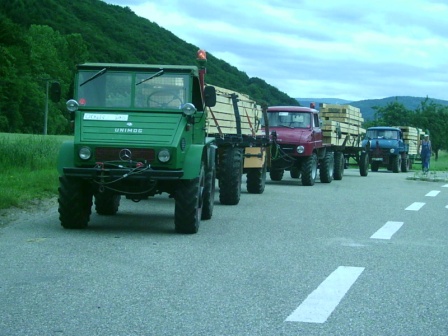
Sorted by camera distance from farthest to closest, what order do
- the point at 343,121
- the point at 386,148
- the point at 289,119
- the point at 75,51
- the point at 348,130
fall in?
the point at 75,51 → the point at 386,148 → the point at 343,121 → the point at 348,130 → the point at 289,119

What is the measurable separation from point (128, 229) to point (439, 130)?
87562 millimetres

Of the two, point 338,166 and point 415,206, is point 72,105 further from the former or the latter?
point 338,166

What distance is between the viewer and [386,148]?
44.3m

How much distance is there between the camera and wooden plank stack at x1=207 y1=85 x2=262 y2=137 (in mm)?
17984

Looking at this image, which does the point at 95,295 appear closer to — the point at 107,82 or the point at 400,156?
the point at 107,82

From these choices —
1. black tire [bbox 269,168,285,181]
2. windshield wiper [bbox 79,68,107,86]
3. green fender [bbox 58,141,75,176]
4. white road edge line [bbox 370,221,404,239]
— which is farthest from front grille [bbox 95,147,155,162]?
black tire [bbox 269,168,285,181]

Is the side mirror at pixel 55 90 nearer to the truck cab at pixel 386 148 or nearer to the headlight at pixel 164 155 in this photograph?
the headlight at pixel 164 155

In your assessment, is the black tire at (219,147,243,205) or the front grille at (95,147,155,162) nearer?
the front grille at (95,147,155,162)

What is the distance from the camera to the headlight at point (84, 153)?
1198 centimetres

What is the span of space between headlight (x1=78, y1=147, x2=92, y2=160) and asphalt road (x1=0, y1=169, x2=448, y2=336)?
989 mm

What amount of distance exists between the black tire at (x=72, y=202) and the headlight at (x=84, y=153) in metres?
0.43

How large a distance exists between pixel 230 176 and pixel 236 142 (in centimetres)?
102

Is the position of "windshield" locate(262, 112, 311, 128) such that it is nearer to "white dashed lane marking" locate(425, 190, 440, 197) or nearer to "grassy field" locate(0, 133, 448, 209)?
"white dashed lane marking" locate(425, 190, 440, 197)

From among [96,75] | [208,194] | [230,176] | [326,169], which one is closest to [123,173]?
[96,75]
